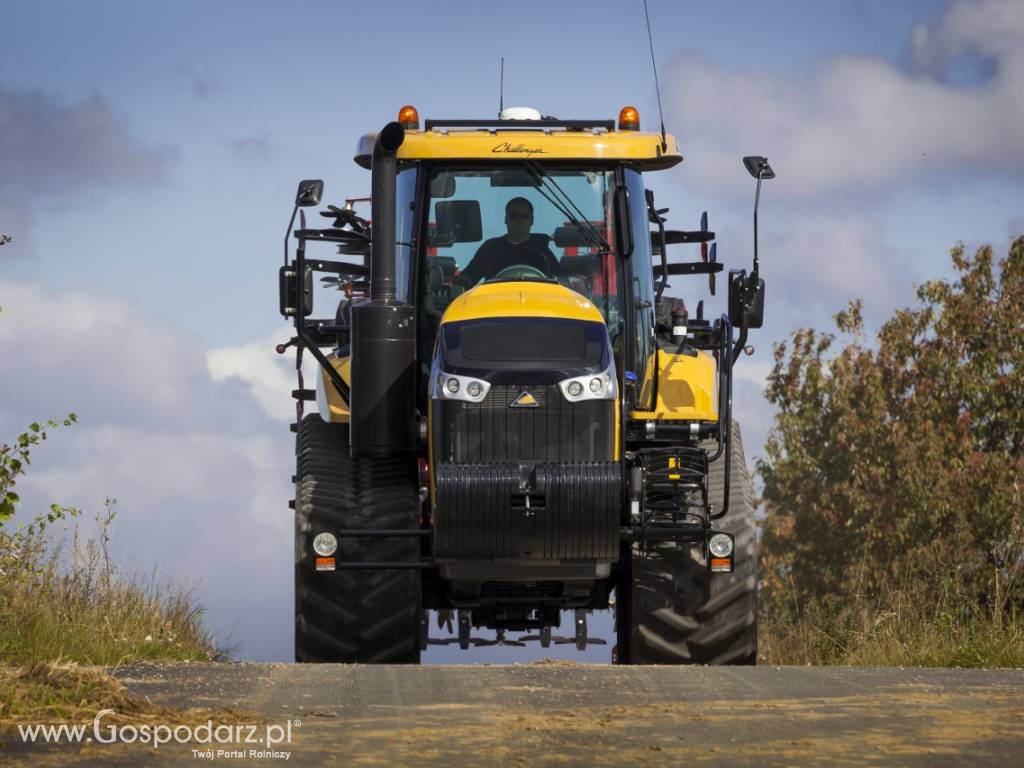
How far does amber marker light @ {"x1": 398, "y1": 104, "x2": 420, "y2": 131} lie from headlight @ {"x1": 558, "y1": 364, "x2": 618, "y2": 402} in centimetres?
273

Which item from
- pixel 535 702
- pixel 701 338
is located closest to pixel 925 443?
pixel 701 338

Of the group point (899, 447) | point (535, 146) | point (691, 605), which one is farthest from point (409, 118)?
point (899, 447)

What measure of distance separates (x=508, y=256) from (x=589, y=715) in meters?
4.41

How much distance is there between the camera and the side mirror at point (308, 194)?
35.5ft

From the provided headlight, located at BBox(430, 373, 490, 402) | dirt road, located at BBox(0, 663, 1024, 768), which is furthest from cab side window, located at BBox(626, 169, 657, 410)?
dirt road, located at BBox(0, 663, 1024, 768)

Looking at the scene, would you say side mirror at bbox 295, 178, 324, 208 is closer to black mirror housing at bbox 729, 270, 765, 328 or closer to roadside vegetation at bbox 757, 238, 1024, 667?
black mirror housing at bbox 729, 270, 765, 328

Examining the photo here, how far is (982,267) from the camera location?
30.0m

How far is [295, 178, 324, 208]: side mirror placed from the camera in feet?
35.5

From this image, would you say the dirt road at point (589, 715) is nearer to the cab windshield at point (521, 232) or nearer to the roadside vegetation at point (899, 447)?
the cab windshield at point (521, 232)

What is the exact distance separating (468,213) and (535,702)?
4.40 meters

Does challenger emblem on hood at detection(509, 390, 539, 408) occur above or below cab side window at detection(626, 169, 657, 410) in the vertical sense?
below

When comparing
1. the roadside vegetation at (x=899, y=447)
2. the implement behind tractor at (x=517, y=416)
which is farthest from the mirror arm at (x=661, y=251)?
the roadside vegetation at (x=899, y=447)

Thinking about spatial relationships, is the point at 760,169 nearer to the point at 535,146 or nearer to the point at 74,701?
the point at 535,146

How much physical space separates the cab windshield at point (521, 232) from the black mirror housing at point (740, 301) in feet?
2.40
